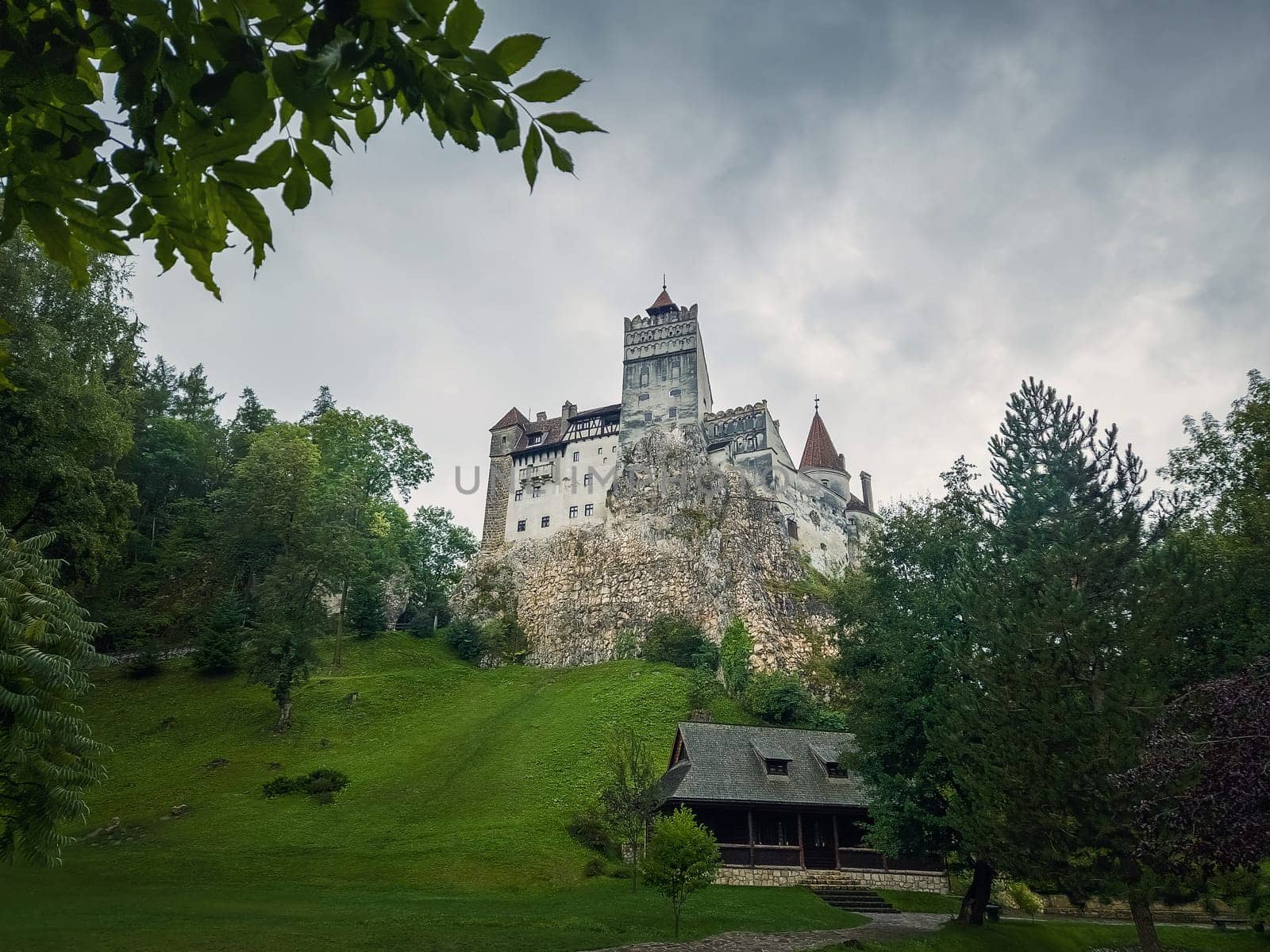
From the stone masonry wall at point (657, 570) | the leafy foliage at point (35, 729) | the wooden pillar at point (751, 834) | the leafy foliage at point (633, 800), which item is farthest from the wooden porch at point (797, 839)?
the stone masonry wall at point (657, 570)

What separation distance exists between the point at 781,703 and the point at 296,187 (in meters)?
40.1

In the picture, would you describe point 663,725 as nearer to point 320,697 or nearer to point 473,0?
point 320,697

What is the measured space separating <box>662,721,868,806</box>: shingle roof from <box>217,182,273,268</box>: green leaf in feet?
87.2

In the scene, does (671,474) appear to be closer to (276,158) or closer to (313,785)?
(313,785)

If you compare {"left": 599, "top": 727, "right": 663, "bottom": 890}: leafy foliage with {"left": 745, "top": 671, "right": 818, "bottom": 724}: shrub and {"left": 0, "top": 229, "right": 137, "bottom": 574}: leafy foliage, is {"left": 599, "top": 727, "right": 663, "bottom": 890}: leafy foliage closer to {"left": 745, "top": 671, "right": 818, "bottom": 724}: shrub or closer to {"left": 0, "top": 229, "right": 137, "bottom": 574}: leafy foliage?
{"left": 745, "top": 671, "right": 818, "bottom": 724}: shrub

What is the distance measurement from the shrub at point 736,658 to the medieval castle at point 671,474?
15632 mm

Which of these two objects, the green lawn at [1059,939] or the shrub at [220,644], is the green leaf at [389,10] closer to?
the green lawn at [1059,939]

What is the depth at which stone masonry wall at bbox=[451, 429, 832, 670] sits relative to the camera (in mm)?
52812

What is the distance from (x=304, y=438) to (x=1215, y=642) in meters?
47.8

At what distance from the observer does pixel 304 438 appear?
50.9m

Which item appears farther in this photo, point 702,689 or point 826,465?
point 826,465

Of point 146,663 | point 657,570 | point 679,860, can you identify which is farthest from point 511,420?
point 679,860

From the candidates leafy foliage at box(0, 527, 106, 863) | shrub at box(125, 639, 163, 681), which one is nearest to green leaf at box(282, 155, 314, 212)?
leafy foliage at box(0, 527, 106, 863)

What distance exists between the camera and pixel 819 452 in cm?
6856
